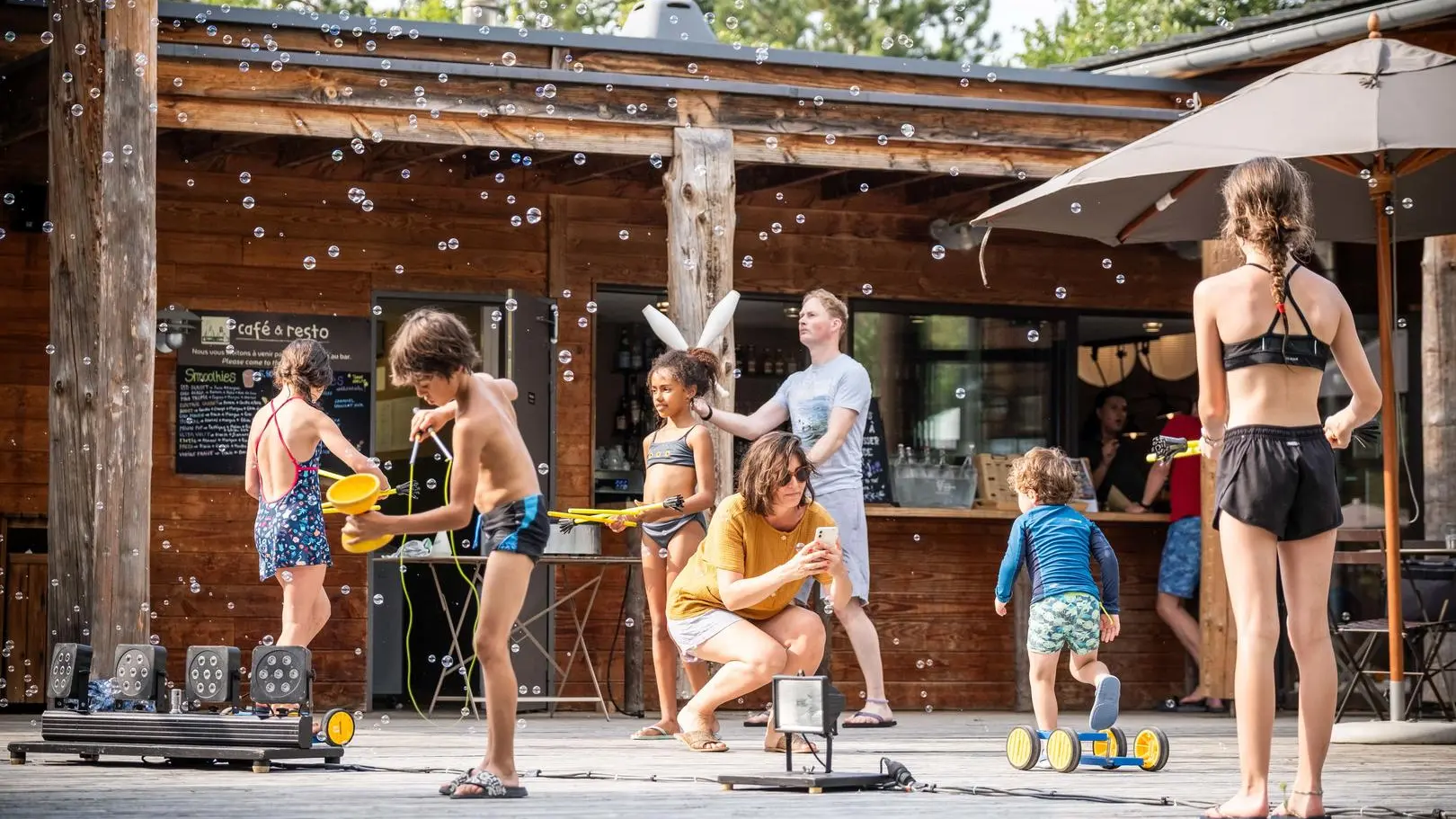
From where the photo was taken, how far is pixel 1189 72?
36.6 ft

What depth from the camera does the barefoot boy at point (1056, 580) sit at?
670 cm

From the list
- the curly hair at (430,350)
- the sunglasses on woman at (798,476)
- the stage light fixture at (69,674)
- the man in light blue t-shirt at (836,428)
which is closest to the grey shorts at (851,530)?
the man in light blue t-shirt at (836,428)

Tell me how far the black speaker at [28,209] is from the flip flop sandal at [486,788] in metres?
6.22

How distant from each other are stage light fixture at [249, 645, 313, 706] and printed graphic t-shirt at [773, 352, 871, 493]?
2.73m

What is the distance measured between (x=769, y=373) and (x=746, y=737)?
15.1 feet

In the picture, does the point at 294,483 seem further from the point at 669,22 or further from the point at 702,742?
the point at 669,22

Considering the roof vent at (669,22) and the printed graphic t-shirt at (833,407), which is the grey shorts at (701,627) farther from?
the roof vent at (669,22)

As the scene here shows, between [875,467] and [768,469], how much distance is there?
5.51 metres

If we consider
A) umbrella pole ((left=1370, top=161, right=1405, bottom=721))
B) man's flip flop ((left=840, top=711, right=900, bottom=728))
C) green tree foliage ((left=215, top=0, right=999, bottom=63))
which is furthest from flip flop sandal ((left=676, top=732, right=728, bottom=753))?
green tree foliage ((left=215, top=0, right=999, bottom=63))

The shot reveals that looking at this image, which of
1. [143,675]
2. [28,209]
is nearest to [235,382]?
[28,209]

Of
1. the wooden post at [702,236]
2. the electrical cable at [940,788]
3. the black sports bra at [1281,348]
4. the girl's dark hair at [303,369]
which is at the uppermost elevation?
the wooden post at [702,236]

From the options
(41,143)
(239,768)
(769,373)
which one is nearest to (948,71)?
(769,373)

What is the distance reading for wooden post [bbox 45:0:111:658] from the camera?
803 centimetres

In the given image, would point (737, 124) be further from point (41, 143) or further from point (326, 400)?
point (41, 143)
